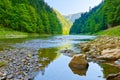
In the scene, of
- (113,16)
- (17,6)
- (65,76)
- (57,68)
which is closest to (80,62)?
(57,68)

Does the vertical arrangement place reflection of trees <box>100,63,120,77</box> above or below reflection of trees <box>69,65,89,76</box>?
above

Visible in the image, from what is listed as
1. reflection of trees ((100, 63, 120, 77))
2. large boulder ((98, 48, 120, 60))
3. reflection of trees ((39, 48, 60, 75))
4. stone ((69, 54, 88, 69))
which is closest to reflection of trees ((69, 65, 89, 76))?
stone ((69, 54, 88, 69))

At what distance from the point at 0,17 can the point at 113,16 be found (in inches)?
1760

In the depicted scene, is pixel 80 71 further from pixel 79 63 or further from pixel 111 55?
pixel 111 55

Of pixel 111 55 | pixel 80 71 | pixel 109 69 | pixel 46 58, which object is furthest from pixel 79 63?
pixel 46 58

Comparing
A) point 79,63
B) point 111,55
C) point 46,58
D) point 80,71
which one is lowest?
point 80,71

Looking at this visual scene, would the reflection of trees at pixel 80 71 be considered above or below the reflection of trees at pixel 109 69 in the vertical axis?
below

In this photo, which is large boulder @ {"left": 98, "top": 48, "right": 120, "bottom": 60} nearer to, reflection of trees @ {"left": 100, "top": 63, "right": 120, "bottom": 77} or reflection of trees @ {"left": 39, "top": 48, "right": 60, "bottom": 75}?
reflection of trees @ {"left": 100, "top": 63, "right": 120, "bottom": 77}

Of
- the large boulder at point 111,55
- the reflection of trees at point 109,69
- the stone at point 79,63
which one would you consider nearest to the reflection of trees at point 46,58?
the stone at point 79,63

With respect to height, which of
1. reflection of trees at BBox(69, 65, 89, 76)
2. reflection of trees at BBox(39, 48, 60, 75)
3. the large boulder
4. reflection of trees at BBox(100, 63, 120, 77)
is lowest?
reflection of trees at BBox(69, 65, 89, 76)

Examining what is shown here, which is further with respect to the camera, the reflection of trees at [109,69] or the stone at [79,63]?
the stone at [79,63]

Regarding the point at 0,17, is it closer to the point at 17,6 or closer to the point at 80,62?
the point at 17,6

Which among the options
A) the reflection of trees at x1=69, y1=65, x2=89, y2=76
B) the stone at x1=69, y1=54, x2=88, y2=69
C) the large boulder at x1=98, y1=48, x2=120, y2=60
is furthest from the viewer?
the large boulder at x1=98, y1=48, x2=120, y2=60

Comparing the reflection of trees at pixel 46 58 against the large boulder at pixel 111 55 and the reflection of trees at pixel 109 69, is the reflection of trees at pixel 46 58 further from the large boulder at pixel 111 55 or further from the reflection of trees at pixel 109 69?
the large boulder at pixel 111 55
